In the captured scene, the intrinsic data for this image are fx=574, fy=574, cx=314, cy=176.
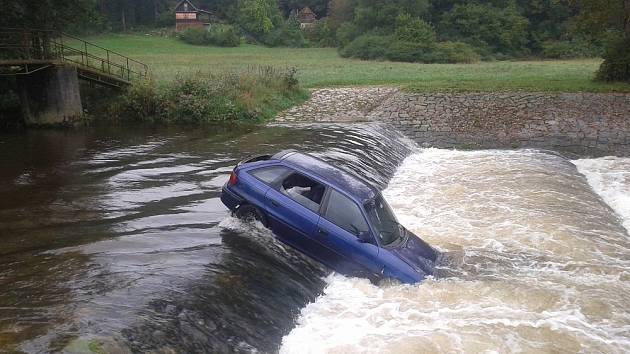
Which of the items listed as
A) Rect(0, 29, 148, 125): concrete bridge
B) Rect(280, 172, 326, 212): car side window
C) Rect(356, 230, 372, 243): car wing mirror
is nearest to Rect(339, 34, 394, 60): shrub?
Rect(0, 29, 148, 125): concrete bridge

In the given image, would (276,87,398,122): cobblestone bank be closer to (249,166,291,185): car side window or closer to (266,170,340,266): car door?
(249,166,291,185): car side window

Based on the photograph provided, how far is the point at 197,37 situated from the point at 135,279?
78.9 metres

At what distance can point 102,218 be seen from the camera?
36.4ft

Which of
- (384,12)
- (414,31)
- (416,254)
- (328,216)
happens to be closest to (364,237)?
(328,216)

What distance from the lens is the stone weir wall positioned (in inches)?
935

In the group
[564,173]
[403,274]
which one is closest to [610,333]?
[403,274]

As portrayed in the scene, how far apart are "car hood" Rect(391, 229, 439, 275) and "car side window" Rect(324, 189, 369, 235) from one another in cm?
70

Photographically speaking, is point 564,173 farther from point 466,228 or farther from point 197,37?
point 197,37

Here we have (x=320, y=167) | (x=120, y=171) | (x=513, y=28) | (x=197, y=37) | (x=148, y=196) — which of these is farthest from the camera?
(x=197, y=37)

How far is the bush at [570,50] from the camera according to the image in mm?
61125

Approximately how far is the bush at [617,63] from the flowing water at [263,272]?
54.3 feet

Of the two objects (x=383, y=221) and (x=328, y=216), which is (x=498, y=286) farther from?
(x=328, y=216)

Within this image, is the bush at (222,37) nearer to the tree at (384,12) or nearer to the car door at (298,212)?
the tree at (384,12)

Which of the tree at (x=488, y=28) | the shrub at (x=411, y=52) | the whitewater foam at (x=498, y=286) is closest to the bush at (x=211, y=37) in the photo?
the shrub at (x=411, y=52)
